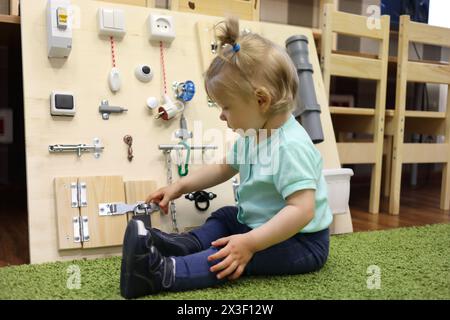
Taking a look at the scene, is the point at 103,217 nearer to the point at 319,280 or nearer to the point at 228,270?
the point at 228,270

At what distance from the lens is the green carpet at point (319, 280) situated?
2.37 ft

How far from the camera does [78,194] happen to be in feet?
3.25

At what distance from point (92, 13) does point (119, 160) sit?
1.26 ft

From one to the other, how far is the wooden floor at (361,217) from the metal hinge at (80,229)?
0.12 metres

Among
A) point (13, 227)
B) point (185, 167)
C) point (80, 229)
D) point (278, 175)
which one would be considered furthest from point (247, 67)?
point (13, 227)

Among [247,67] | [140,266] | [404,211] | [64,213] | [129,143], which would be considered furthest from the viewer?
[404,211]

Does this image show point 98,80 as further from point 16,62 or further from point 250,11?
point 16,62

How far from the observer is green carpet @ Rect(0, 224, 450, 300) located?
722 millimetres

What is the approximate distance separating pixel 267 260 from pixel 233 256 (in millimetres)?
99

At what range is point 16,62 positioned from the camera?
1881 mm

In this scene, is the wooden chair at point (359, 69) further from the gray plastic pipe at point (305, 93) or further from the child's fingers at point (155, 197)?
the child's fingers at point (155, 197)

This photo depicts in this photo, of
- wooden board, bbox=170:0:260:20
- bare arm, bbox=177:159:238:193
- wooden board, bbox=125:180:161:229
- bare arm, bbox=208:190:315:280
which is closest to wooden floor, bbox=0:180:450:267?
wooden board, bbox=125:180:161:229

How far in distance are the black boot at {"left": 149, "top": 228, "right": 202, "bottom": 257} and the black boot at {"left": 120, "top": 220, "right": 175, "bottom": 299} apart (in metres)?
0.09
